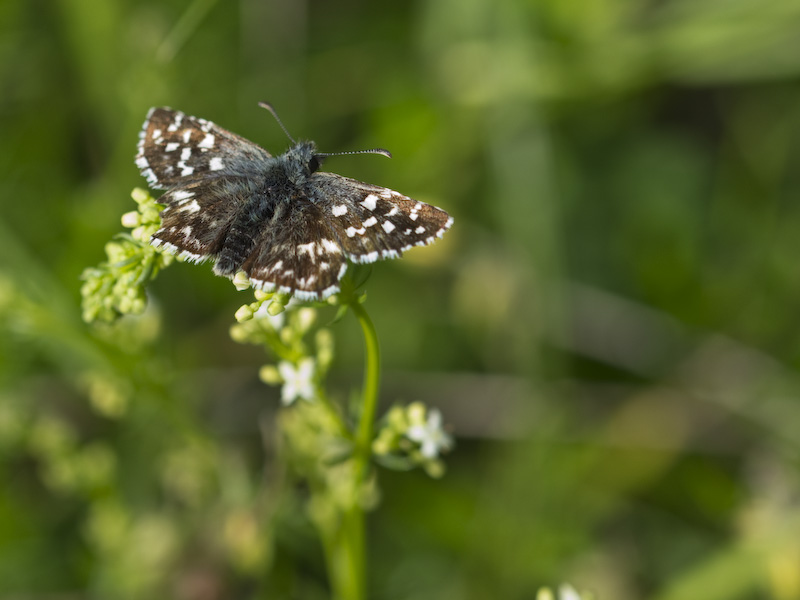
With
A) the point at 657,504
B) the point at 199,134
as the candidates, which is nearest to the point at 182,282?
the point at 199,134

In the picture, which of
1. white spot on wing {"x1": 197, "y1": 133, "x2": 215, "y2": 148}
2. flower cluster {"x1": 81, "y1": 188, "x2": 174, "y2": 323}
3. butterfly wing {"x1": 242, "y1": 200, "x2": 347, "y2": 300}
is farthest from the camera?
white spot on wing {"x1": 197, "y1": 133, "x2": 215, "y2": 148}

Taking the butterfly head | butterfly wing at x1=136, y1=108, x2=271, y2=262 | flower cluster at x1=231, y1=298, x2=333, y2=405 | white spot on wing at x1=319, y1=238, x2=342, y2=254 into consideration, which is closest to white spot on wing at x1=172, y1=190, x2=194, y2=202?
butterfly wing at x1=136, y1=108, x2=271, y2=262

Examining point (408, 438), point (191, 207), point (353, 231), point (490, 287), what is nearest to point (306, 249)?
point (353, 231)

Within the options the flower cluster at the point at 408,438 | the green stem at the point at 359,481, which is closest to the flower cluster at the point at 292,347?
the green stem at the point at 359,481

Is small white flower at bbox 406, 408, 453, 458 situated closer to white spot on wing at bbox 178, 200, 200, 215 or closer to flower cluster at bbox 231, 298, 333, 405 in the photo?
flower cluster at bbox 231, 298, 333, 405

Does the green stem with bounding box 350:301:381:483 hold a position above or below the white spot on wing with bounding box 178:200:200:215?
below

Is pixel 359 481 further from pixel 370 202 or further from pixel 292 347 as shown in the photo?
pixel 370 202

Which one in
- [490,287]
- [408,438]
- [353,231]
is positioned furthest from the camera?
[490,287]
